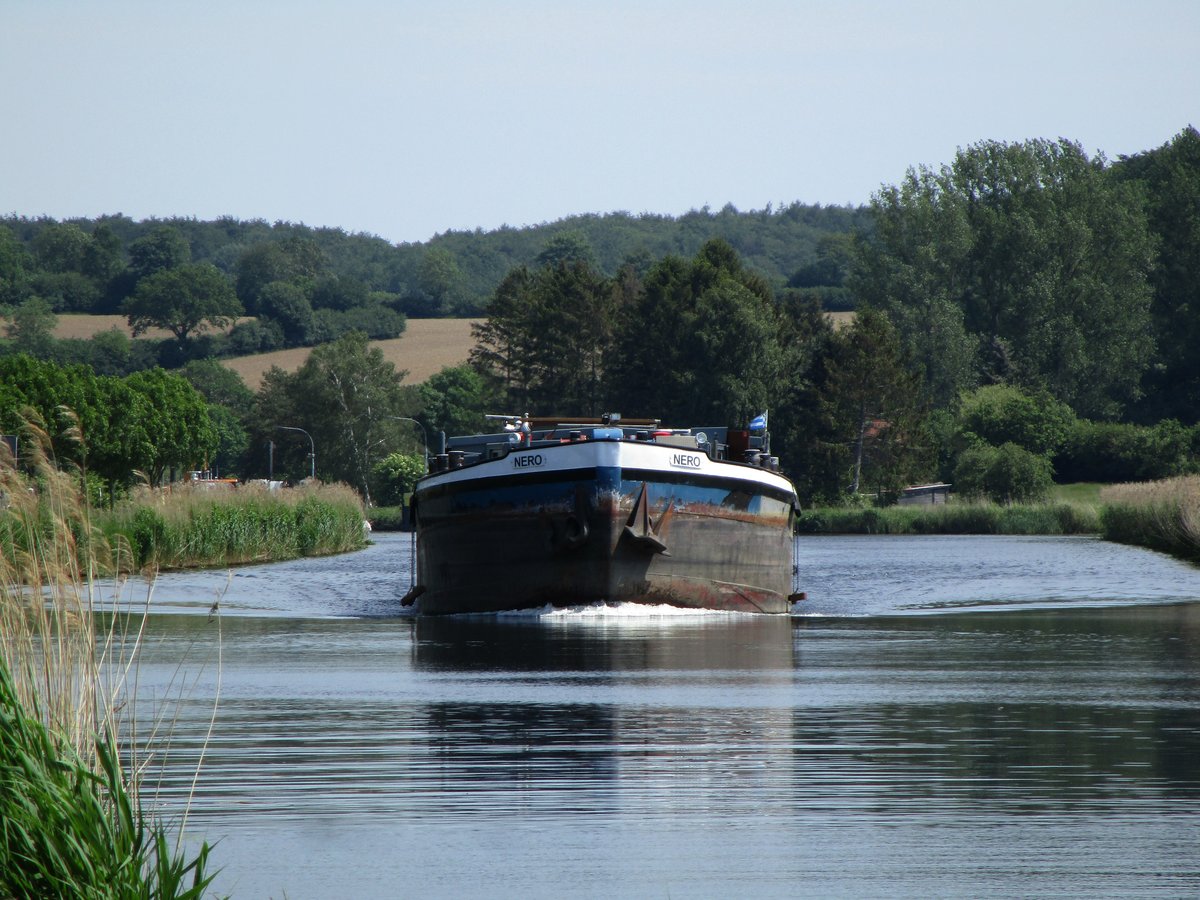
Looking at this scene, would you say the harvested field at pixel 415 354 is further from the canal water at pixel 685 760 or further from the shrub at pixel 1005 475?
the canal water at pixel 685 760

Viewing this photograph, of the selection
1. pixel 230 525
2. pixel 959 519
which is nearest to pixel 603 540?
pixel 230 525

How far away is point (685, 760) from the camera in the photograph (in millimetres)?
11016

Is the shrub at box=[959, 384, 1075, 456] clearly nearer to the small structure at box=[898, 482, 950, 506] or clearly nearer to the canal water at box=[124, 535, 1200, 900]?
the small structure at box=[898, 482, 950, 506]

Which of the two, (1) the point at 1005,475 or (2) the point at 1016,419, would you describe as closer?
(1) the point at 1005,475

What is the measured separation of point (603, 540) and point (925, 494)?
241 feet

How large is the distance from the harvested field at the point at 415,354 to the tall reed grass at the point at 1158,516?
87.4 m

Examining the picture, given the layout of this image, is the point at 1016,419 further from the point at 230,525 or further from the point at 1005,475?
the point at 230,525

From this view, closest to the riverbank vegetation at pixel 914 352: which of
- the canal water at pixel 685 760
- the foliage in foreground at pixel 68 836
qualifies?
the canal water at pixel 685 760

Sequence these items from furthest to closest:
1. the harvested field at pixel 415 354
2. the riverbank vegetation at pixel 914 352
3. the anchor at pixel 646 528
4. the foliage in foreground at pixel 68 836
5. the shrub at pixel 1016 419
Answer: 1. the harvested field at pixel 415 354
2. the riverbank vegetation at pixel 914 352
3. the shrub at pixel 1016 419
4. the anchor at pixel 646 528
5. the foliage in foreground at pixel 68 836

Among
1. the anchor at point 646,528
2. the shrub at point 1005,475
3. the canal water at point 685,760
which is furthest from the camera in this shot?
the shrub at point 1005,475

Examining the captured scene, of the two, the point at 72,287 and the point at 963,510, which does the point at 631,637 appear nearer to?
the point at 963,510

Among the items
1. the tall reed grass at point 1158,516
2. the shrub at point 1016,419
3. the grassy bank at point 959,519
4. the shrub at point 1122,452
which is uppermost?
the shrub at point 1016,419

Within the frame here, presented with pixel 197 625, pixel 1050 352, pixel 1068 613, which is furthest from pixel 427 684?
pixel 1050 352

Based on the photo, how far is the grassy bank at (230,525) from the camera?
37.2 metres
